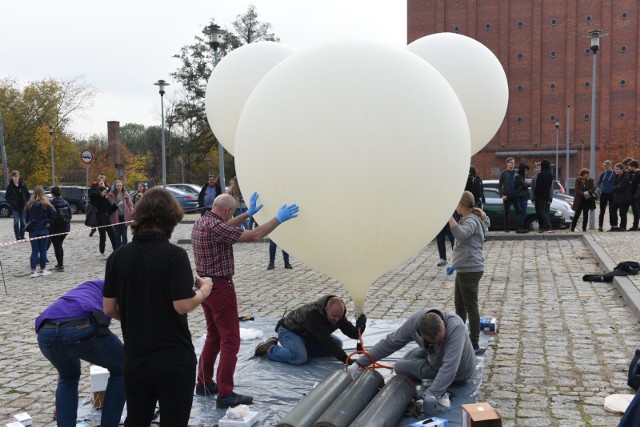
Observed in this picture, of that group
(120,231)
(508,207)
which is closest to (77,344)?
(120,231)

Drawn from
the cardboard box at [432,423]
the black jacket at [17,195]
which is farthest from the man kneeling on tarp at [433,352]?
the black jacket at [17,195]

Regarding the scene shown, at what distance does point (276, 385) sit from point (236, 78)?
2849 mm

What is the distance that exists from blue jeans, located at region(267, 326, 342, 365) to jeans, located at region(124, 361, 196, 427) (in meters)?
2.61

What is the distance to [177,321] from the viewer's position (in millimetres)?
3527

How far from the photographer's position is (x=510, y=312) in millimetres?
8297

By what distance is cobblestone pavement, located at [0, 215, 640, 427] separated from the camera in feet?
17.4

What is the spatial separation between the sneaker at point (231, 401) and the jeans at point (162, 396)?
4.89ft

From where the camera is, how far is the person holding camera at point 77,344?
13.3ft

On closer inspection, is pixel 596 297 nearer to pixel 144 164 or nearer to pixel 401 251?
pixel 401 251

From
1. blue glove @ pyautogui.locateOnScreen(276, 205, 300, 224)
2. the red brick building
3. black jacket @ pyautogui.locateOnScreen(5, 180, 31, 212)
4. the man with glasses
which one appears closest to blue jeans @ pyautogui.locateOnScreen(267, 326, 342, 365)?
blue glove @ pyautogui.locateOnScreen(276, 205, 300, 224)

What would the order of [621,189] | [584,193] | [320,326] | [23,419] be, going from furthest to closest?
[584,193]
[621,189]
[320,326]
[23,419]

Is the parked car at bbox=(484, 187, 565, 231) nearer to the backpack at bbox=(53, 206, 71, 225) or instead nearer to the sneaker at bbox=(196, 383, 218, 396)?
the backpack at bbox=(53, 206, 71, 225)

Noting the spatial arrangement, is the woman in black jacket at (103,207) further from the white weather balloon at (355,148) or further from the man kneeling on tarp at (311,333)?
the white weather balloon at (355,148)

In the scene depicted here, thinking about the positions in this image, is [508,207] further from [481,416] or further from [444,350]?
[481,416]
